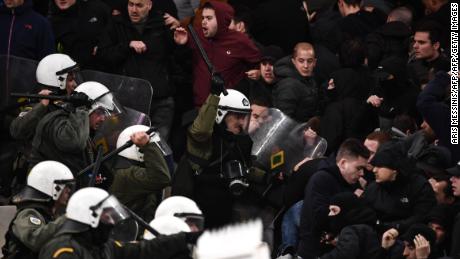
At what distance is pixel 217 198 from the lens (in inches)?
575

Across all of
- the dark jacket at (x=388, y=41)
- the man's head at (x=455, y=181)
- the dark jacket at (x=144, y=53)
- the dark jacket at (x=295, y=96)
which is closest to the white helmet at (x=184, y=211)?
the man's head at (x=455, y=181)

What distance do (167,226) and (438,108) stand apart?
429cm

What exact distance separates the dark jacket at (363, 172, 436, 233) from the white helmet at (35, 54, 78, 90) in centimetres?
312

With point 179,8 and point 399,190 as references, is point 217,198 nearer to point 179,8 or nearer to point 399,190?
point 399,190

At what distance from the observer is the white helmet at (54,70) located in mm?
15609

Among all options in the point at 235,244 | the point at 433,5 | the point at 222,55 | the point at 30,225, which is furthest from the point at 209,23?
the point at 235,244

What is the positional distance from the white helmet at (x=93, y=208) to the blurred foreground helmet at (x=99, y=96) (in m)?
2.74

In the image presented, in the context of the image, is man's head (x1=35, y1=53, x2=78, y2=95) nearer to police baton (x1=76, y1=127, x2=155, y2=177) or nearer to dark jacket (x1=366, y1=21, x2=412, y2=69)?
police baton (x1=76, y1=127, x2=155, y2=177)

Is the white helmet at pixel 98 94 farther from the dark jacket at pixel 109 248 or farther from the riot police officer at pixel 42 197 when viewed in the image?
the dark jacket at pixel 109 248

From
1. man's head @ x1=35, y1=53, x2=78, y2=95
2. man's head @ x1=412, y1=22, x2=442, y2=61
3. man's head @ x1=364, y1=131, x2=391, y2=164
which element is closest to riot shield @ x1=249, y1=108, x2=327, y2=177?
man's head @ x1=364, y1=131, x2=391, y2=164

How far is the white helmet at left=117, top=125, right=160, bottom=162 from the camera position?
14796mm

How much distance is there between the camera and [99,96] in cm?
1547

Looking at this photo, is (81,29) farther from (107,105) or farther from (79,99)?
(79,99)

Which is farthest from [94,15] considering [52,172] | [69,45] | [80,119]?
[52,172]
